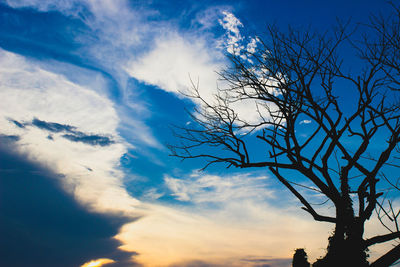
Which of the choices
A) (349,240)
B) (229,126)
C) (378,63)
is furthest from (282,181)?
(378,63)

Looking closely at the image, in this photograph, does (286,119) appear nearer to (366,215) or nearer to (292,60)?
(292,60)

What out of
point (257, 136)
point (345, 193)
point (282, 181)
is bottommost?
point (345, 193)

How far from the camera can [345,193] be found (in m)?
4.97

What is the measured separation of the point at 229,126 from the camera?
22.3ft

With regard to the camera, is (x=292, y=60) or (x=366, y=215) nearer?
(x=366, y=215)

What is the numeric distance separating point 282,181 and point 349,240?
1.70 m

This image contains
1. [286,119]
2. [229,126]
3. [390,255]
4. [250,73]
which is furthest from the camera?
[229,126]

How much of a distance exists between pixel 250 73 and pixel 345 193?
3.76 meters

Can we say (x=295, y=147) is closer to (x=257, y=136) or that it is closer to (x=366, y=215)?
(x=257, y=136)

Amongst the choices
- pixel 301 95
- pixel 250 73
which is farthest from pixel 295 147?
pixel 250 73

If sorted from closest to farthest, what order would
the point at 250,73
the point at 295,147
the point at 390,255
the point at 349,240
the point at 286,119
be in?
the point at 390,255 < the point at 349,240 < the point at 295,147 < the point at 286,119 < the point at 250,73

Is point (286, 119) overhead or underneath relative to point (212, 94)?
underneath

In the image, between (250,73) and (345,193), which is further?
(250,73)

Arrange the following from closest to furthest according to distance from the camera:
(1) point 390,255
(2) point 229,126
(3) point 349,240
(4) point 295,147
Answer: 1. (1) point 390,255
2. (3) point 349,240
3. (4) point 295,147
4. (2) point 229,126
